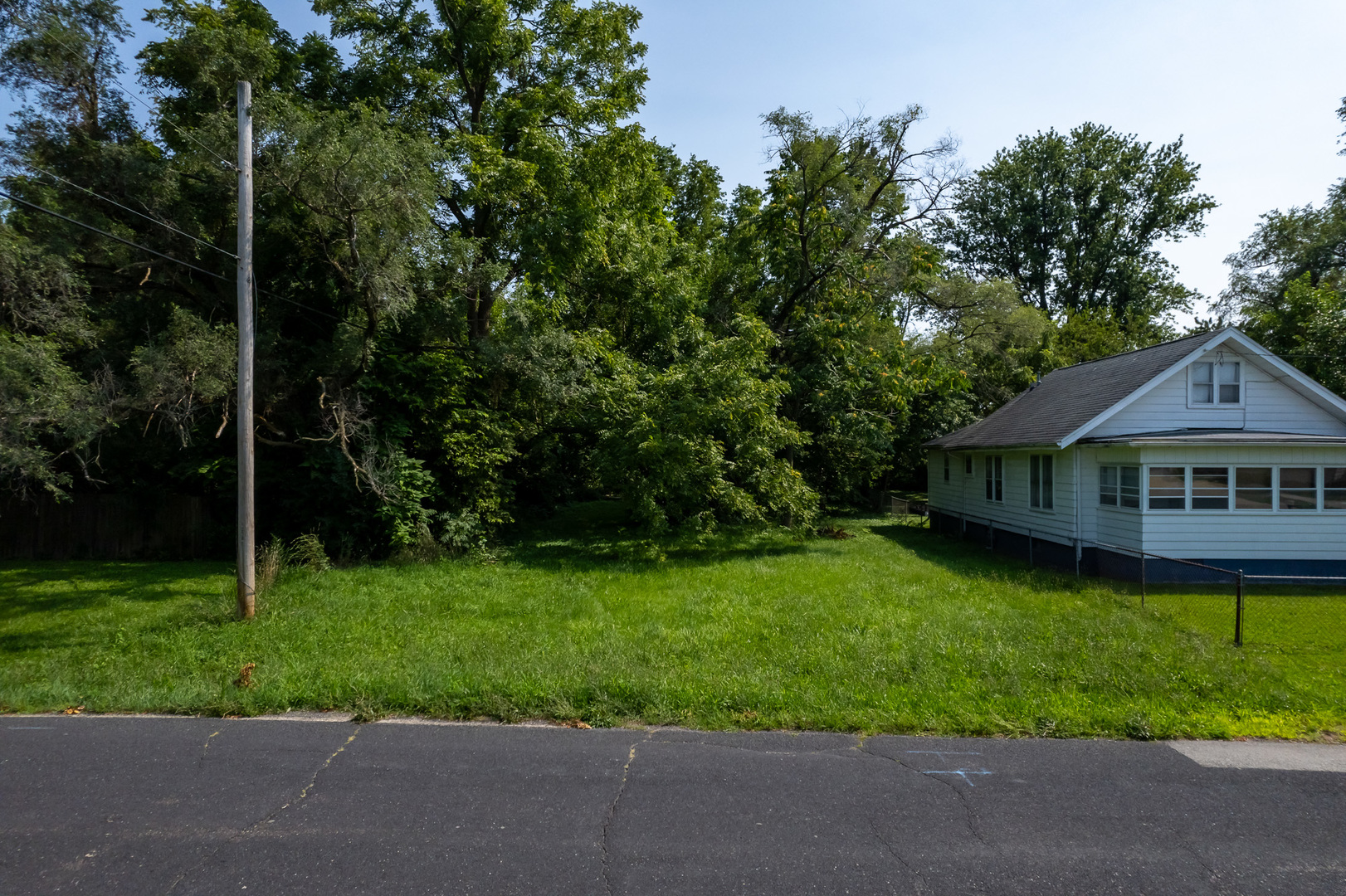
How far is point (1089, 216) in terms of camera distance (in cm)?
4250

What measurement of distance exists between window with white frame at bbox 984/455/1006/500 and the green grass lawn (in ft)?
21.8

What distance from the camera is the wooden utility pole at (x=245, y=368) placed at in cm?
966

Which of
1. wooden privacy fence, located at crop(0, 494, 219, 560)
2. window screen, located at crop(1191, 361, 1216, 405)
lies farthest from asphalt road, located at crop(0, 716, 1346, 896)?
wooden privacy fence, located at crop(0, 494, 219, 560)

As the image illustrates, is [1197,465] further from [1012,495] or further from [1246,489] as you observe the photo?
[1012,495]

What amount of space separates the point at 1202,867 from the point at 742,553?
12.9 meters

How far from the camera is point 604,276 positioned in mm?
20016

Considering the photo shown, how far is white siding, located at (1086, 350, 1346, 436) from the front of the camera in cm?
1512

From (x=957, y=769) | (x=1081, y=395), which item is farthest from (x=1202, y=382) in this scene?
(x=957, y=769)

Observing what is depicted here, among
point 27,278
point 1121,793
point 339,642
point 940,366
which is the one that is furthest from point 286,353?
point 940,366

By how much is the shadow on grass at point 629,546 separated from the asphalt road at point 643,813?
8.85 m

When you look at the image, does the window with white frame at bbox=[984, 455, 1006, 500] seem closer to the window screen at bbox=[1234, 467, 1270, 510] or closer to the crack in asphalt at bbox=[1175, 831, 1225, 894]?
the window screen at bbox=[1234, 467, 1270, 510]

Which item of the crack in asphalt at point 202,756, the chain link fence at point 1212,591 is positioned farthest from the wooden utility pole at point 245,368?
the chain link fence at point 1212,591

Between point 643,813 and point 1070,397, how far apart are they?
55.9ft

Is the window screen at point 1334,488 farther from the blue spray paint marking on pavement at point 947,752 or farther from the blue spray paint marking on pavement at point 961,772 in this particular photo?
the blue spray paint marking on pavement at point 961,772
